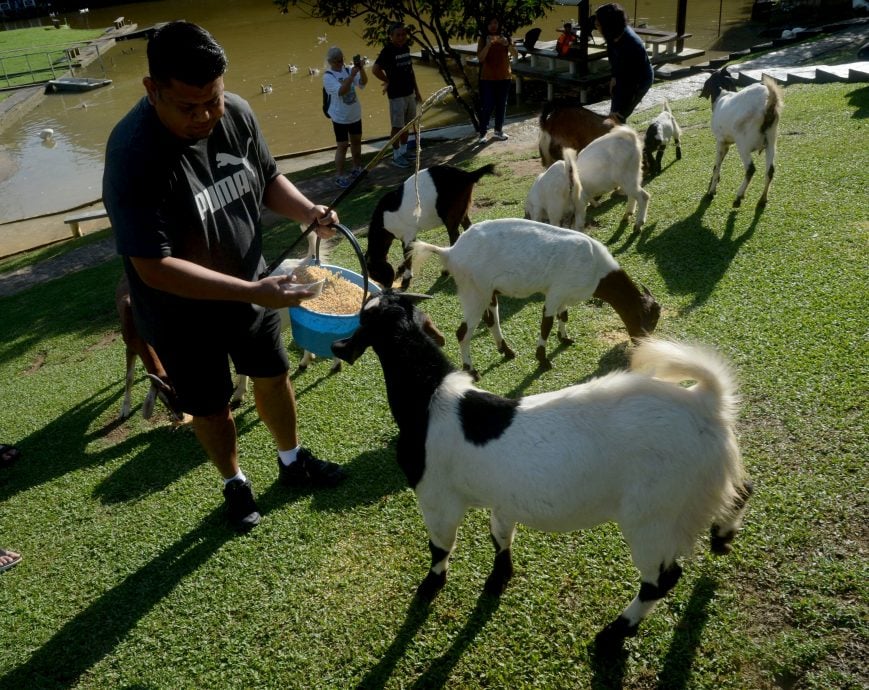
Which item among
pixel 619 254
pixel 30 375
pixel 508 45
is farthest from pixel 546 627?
pixel 508 45

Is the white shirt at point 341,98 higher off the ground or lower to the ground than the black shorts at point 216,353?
higher

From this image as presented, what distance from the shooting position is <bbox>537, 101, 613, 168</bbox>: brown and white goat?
Result: 7906 mm

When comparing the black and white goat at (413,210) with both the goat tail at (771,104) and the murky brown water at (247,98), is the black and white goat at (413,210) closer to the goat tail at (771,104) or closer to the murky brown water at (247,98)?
the goat tail at (771,104)

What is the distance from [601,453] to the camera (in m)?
2.33

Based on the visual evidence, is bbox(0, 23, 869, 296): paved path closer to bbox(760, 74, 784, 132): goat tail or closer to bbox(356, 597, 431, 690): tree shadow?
bbox(760, 74, 784, 132): goat tail

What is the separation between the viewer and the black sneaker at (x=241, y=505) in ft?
11.6

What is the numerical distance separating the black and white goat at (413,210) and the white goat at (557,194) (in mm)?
611

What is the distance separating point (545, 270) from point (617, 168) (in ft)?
8.56

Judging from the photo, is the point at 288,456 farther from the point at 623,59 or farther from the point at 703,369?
the point at 623,59

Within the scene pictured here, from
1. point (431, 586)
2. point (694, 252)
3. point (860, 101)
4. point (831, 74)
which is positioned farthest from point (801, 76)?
point (431, 586)

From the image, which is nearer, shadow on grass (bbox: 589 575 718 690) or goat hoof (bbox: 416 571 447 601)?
shadow on grass (bbox: 589 575 718 690)

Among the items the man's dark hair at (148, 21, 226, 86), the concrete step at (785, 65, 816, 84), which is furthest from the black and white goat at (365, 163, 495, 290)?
the concrete step at (785, 65, 816, 84)

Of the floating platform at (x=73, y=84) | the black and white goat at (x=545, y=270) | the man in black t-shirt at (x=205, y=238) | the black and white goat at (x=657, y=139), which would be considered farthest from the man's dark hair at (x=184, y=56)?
the floating platform at (x=73, y=84)

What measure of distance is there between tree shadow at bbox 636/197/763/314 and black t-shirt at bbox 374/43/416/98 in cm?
590
